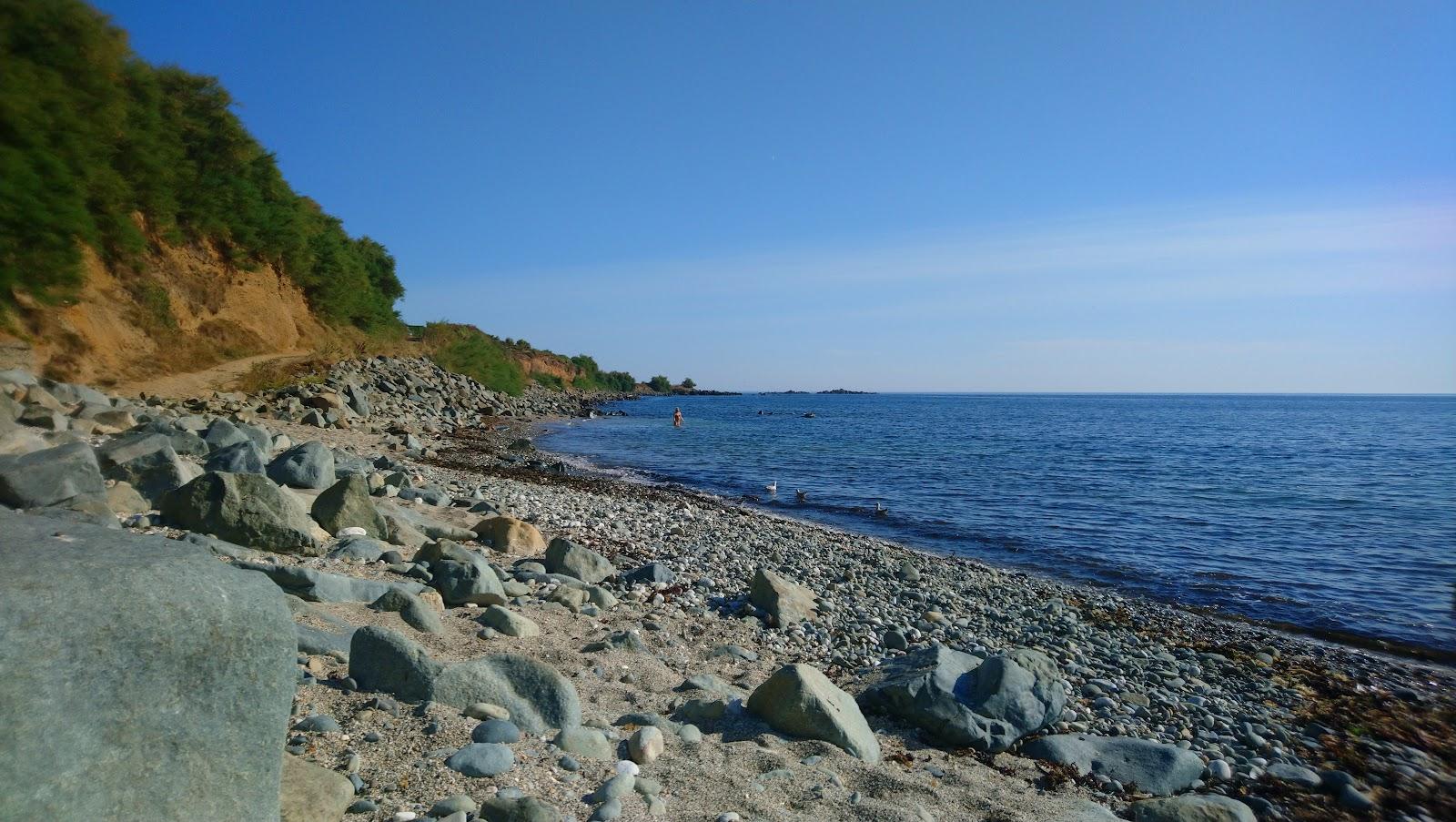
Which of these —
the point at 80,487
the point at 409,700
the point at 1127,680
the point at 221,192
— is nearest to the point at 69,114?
the point at 221,192

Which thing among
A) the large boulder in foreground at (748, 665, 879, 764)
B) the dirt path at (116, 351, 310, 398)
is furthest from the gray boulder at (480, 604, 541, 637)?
the dirt path at (116, 351, 310, 398)

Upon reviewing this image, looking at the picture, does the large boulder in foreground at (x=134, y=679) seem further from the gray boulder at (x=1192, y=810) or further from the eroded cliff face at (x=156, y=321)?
the eroded cliff face at (x=156, y=321)

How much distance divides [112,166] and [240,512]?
70.9 feet

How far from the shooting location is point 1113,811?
5.14 metres

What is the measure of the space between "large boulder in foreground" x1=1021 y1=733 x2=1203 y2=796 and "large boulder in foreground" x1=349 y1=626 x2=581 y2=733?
3.57 metres

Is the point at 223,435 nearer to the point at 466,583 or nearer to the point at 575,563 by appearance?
the point at 575,563

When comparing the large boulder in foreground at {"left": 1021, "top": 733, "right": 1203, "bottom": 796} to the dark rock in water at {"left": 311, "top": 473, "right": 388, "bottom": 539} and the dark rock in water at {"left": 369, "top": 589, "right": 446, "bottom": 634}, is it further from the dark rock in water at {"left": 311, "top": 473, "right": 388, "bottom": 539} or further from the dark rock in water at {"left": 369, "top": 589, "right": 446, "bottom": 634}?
the dark rock in water at {"left": 311, "top": 473, "right": 388, "bottom": 539}

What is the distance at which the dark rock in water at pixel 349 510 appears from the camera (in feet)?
28.7

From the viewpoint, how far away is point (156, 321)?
2352 cm

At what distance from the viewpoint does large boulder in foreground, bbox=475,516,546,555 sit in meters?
10.1

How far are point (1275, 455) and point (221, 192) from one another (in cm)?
4766

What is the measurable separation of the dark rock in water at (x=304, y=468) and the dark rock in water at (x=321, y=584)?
4.27 metres

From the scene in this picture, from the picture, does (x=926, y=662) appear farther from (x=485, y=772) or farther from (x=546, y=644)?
(x=485, y=772)

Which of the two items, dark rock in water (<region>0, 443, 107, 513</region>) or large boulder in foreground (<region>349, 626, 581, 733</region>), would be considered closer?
large boulder in foreground (<region>349, 626, 581, 733</region>)
